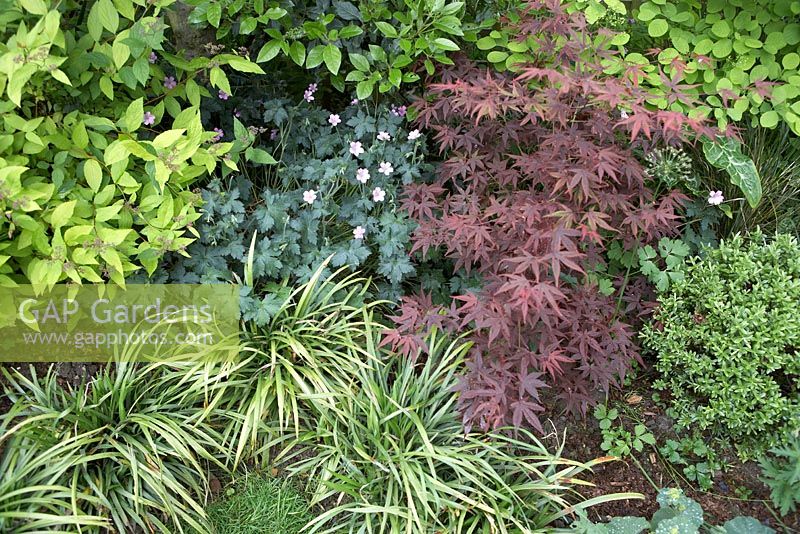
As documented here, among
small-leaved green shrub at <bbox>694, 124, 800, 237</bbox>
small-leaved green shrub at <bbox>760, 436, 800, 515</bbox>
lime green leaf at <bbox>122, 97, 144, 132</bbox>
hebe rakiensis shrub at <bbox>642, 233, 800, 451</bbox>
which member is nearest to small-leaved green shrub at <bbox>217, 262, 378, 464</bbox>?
lime green leaf at <bbox>122, 97, 144, 132</bbox>

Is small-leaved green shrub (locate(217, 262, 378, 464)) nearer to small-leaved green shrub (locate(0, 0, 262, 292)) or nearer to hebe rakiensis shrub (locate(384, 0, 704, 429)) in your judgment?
hebe rakiensis shrub (locate(384, 0, 704, 429))

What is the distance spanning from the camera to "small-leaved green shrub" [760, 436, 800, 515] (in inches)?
88.6

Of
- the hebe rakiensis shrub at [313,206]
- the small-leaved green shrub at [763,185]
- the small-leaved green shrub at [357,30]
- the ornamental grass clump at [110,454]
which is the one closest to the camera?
the ornamental grass clump at [110,454]

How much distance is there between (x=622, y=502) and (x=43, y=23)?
2.53 m

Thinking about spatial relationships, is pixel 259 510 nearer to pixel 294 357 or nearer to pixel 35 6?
pixel 294 357

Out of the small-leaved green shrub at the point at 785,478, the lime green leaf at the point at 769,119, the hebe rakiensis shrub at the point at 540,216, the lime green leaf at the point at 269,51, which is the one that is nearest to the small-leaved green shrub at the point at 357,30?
the lime green leaf at the point at 269,51

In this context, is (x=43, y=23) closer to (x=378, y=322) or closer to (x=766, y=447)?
(x=378, y=322)

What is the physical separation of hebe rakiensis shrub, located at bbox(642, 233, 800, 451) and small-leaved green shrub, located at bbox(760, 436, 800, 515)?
0.11 meters

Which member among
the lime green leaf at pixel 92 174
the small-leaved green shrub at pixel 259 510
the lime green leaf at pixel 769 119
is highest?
the lime green leaf at pixel 769 119

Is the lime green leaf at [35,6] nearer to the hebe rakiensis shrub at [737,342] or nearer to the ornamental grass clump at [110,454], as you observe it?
the ornamental grass clump at [110,454]

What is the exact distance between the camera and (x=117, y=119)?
2605mm

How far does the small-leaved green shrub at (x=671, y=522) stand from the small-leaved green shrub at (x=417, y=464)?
127 mm

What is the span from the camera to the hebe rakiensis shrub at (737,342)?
242cm

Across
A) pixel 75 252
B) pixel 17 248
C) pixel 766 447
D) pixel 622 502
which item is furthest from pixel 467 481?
pixel 17 248
